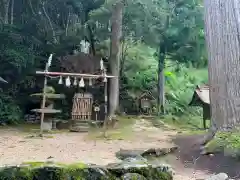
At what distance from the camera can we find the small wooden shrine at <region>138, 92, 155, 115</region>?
1348 centimetres

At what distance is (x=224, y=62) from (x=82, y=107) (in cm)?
563

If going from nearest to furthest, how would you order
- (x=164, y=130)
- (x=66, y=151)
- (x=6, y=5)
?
(x=66, y=151) → (x=164, y=130) → (x=6, y=5)

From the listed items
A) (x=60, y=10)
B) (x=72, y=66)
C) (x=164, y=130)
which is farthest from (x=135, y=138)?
(x=60, y=10)

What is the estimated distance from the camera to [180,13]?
12.1m

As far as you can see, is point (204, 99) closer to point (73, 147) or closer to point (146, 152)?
point (146, 152)

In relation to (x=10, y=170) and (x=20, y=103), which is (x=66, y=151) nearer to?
(x=10, y=170)

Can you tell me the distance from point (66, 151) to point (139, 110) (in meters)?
6.94

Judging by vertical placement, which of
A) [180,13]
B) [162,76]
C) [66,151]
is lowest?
[66,151]

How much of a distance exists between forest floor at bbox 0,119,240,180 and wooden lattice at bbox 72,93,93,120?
3.61 feet

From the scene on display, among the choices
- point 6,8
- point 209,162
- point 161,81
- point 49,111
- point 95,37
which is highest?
point 6,8

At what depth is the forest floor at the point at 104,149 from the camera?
579 cm

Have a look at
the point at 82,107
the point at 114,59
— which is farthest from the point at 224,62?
the point at 114,59

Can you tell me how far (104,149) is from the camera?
7.13m

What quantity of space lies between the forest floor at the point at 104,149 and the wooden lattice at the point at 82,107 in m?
1.10
